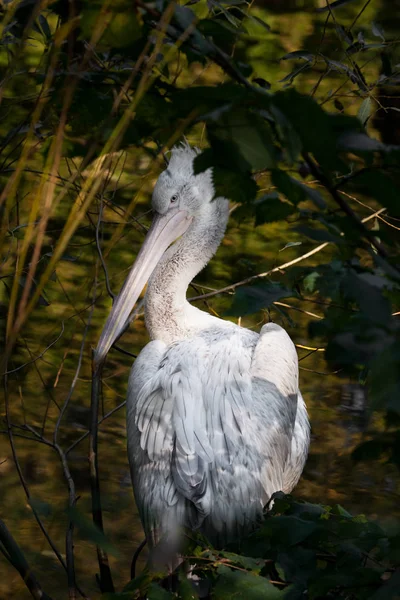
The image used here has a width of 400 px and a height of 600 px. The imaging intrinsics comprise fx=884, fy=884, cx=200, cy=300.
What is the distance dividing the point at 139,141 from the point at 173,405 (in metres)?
1.51

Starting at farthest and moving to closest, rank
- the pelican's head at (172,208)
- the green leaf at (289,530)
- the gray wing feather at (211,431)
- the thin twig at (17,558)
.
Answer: the pelican's head at (172,208)
the gray wing feather at (211,431)
the thin twig at (17,558)
the green leaf at (289,530)

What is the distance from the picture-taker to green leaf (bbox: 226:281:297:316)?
1.36 meters

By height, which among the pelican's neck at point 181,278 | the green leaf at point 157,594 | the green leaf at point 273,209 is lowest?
the green leaf at point 157,594

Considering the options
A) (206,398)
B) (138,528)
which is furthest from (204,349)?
(138,528)

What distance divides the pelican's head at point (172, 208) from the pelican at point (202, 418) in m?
0.01

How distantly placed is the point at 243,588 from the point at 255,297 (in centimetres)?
64

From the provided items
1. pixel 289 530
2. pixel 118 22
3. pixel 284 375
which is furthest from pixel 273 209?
pixel 284 375

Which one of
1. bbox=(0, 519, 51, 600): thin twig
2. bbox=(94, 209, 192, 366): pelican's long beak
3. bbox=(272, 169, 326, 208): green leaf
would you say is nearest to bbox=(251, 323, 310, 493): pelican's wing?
bbox=(94, 209, 192, 366): pelican's long beak

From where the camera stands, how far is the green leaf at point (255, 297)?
4.46ft

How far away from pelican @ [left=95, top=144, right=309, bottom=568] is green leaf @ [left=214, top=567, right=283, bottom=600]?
895 millimetres

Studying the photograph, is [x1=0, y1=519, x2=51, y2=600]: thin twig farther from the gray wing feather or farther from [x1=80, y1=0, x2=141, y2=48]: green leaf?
[x1=80, y1=0, x2=141, y2=48]: green leaf

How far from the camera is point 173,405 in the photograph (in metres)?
2.88

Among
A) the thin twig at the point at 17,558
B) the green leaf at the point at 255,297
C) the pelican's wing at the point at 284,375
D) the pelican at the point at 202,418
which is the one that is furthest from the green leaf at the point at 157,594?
the pelican's wing at the point at 284,375

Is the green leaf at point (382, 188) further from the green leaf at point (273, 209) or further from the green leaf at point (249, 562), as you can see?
the green leaf at point (249, 562)
